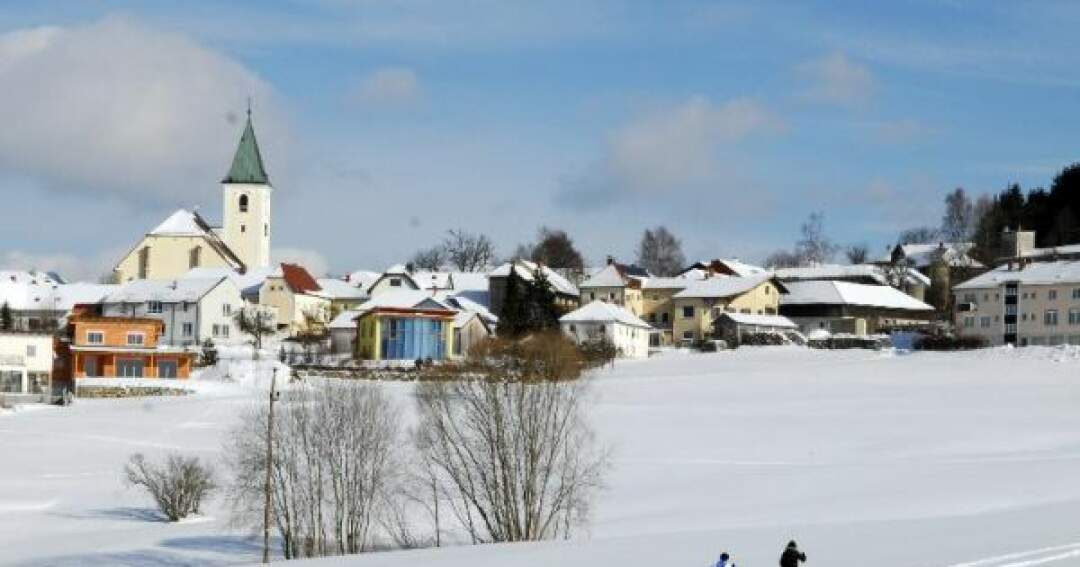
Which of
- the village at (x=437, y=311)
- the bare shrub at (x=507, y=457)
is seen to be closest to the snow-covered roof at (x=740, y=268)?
the village at (x=437, y=311)

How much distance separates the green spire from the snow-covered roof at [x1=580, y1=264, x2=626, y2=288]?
3492 centimetres

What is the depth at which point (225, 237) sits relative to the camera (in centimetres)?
13038

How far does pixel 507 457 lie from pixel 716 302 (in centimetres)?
6038

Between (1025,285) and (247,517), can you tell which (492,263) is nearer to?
(1025,285)

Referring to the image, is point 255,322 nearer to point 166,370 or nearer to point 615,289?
point 166,370

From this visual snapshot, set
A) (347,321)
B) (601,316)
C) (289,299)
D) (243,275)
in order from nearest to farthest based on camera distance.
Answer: (601,316)
(347,321)
(289,299)
(243,275)

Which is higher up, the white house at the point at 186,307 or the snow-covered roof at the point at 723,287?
the snow-covered roof at the point at 723,287

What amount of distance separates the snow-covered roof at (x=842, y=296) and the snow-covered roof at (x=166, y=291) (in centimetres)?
3827

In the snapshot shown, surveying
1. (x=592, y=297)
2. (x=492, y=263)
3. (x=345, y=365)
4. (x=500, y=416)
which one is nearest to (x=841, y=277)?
(x=592, y=297)

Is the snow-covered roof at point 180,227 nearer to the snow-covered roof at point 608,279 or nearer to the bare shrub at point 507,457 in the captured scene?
the snow-covered roof at point 608,279

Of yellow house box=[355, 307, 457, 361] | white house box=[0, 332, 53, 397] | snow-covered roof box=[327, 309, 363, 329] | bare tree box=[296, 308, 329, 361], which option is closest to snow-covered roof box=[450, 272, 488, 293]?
bare tree box=[296, 308, 329, 361]

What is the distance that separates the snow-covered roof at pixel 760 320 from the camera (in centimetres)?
9856

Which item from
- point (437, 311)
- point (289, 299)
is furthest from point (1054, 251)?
point (289, 299)

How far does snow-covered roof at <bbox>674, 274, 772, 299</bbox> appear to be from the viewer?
334ft
